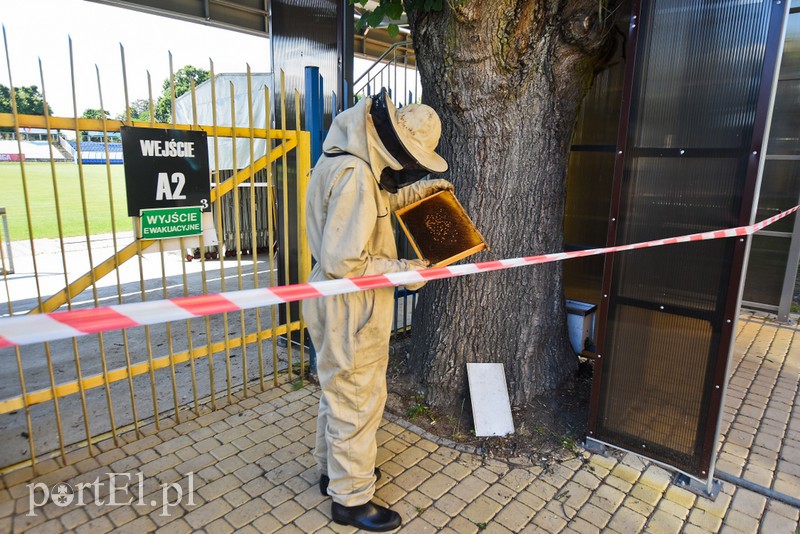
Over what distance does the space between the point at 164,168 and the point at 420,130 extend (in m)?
1.87

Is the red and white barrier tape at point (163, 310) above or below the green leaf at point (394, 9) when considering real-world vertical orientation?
below

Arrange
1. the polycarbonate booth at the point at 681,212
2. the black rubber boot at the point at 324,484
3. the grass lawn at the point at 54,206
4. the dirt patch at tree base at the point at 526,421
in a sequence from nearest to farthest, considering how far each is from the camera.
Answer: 1. the polycarbonate booth at the point at 681,212
2. the black rubber boot at the point at 324,484
3. the dirt patch at tree base at the point at 526,421
4. the grass lawn at the point at 54,206

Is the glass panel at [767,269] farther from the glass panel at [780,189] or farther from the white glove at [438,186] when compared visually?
the white glove at [438,186]

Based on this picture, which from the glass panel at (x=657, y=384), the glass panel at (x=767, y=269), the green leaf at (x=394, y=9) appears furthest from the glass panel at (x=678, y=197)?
the glass panel at (x=767, y=269)

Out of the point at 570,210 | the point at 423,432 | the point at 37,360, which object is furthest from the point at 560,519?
the point at 37,360

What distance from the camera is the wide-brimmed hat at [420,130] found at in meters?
2.28

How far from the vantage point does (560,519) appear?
2807mm

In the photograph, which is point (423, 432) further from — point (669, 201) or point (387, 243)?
point (669, 201)

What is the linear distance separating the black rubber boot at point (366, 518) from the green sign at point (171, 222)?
2040 millimetres

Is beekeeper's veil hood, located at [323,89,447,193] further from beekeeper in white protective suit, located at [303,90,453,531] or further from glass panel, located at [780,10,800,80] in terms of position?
glass panel, located at [780,10,800,80]

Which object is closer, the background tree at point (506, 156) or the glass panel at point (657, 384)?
the glass panel at point (657, 384)

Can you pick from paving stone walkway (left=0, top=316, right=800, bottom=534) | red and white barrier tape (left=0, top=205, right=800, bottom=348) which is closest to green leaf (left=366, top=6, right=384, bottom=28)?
red and white barrier tape (left=0, top=205, right=800, bottom=348)

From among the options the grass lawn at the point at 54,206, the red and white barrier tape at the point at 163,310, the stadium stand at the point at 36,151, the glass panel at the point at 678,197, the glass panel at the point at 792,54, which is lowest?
the grass lawn at the point at 54,206

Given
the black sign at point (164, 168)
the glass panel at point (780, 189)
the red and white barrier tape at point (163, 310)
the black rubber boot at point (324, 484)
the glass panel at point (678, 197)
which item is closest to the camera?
the red and white barrier tape at point (163, 310)
